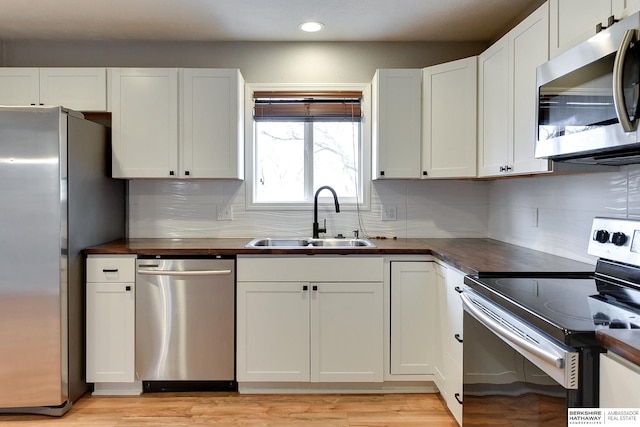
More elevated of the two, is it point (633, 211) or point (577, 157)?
point (577, 157)

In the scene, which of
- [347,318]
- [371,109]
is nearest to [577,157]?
[347,318]

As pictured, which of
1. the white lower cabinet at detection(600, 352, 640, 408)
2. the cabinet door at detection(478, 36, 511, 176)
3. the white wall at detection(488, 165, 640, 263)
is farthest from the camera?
the cabinet door at detection(478, 36, 511, 176)

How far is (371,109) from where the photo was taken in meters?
3.07

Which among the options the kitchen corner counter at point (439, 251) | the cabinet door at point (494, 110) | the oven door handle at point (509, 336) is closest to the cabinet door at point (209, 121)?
the kitchen corner counter at point (439, 251)

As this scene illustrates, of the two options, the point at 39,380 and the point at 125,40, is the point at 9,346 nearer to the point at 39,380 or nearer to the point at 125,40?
the point at 39,380

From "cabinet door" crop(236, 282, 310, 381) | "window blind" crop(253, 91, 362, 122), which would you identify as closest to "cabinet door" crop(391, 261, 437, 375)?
"cabinet door" crop(236, 282, 310, 381)

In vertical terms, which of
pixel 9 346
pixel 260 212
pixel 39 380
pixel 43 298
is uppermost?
pixel 260 212

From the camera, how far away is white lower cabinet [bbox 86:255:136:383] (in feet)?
8.12

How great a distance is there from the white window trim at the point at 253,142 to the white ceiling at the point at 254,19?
13.7 inches

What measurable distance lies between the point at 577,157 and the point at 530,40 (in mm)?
715

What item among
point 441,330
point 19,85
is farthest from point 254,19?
point 441,330

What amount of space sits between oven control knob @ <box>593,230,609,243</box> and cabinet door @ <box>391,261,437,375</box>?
0.97 m

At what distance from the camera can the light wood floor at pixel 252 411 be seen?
222 centimetres

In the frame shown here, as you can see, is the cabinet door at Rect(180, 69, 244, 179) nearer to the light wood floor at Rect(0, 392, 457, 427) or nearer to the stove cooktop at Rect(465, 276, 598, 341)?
the light wood floor at Rect(0, 392, 457, 427)
